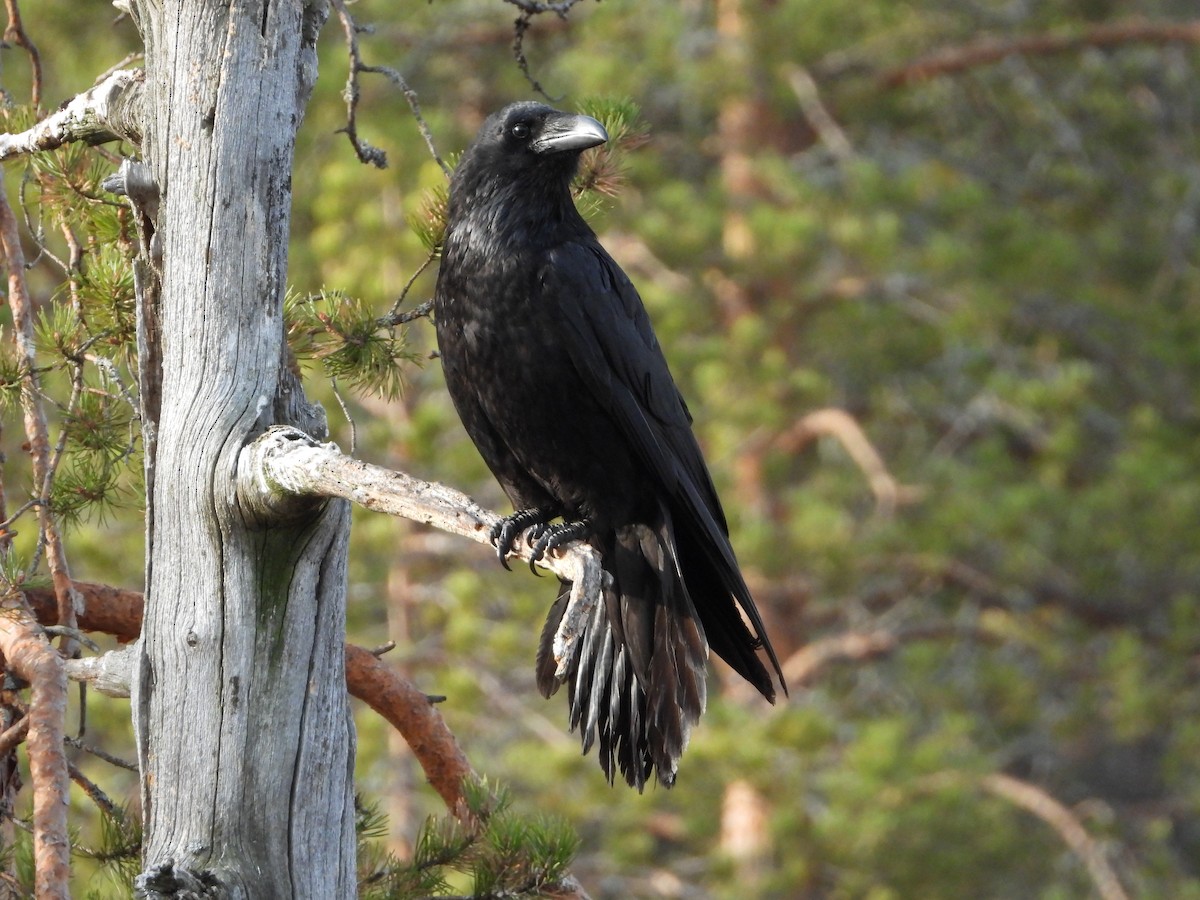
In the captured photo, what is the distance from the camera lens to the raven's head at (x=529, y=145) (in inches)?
154

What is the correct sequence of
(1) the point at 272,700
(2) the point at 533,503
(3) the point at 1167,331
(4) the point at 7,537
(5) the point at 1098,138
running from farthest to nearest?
1. (5) the point at 1098,138
2. (3) the point at 1167,331
3. (2) the point at 533,503
4. (4) the point at 7,537
5. (1) the point at 272,700

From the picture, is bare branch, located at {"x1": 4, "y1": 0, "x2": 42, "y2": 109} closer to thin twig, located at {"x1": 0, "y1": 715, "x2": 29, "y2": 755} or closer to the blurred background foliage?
thin twig, located at {"x1": 0, "y1": 715, "x2": 29, "y2": 755}

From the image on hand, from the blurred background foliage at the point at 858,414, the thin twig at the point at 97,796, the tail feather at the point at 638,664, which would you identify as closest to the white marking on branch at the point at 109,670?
the thin twig at the point at 97,796

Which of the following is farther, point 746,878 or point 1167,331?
point 1167,331

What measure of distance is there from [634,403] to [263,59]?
1.36 meters

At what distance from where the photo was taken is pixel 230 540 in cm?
284

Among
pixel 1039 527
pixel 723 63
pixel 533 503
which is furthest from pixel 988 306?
pixel 533 503

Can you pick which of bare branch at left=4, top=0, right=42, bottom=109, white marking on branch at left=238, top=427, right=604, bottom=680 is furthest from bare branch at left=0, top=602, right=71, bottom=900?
bare branch at left=4, top=0, right=42, bottom=109

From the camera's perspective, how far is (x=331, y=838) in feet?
9.58

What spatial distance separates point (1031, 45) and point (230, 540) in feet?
31.3

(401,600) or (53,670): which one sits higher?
(401,600)

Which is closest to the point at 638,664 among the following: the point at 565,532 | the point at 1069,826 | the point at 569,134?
the point at 565,532

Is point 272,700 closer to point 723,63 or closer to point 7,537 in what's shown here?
point 7,537

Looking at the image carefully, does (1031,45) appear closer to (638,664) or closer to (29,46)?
(638,664)
